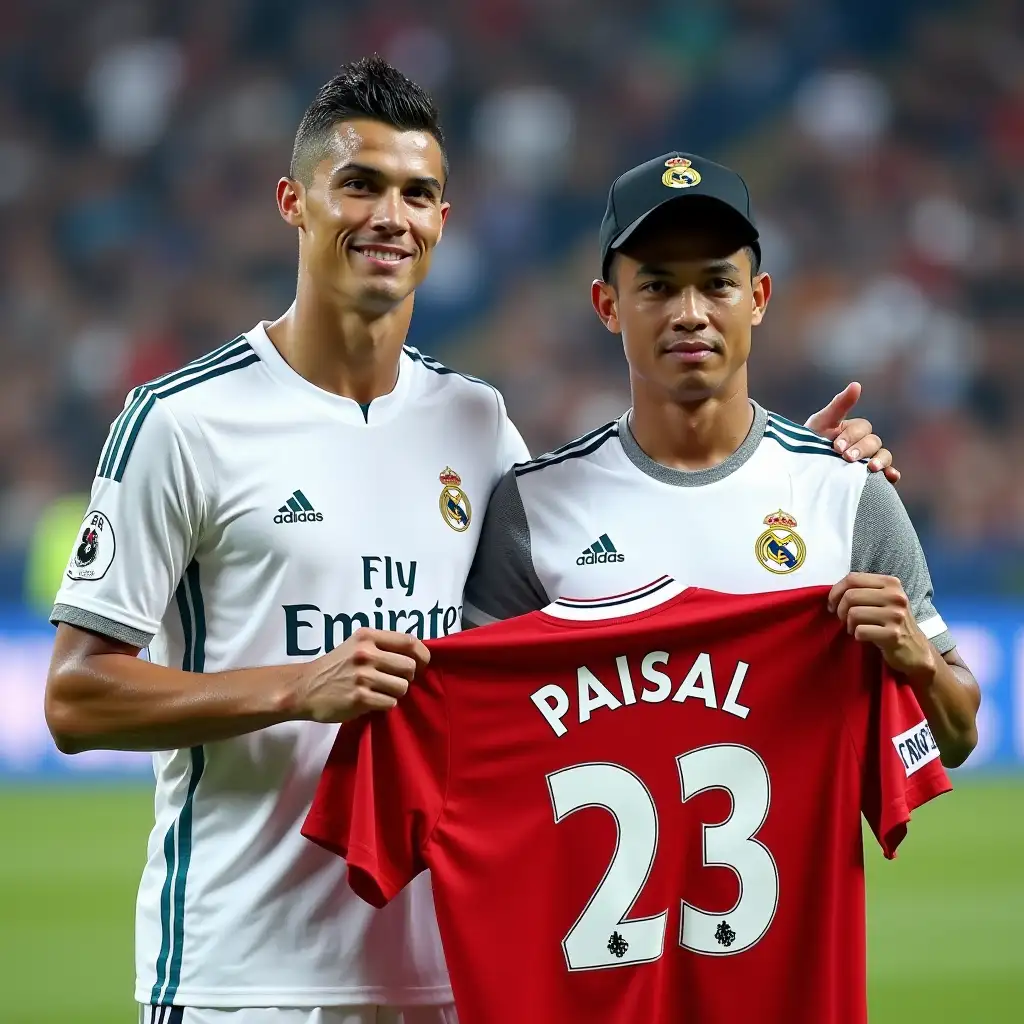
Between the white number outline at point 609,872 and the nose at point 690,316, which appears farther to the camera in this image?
the nose at point 690,316

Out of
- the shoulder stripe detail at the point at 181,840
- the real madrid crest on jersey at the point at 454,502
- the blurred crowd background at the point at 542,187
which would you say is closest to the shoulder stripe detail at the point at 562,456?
the real madrid crest on jersey at the point at 454,502

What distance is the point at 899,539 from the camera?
3.13 m

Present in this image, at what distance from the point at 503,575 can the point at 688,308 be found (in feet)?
2.15

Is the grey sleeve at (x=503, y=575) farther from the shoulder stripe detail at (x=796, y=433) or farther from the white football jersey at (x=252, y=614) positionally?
the shoulder stripe detail at (x=796, y=433)

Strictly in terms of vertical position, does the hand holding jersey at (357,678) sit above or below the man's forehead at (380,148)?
below

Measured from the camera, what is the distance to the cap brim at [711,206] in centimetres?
316

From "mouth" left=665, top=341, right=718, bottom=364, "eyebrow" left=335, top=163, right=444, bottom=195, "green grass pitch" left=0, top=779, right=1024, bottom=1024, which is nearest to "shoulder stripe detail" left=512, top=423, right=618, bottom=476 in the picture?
"mouth" left=665, top=341, right=718, bottom=364

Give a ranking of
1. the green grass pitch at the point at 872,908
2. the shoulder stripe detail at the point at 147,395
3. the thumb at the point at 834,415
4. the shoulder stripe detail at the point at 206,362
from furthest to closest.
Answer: the green grass pitch at the point at 872,908 → the thumb at the point at 834,415 → the shoulder stripe detail at the point at 206,362 → the shoulder stripe detail at the point at 147,395

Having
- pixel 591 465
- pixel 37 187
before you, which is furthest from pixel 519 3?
pixel 591 465

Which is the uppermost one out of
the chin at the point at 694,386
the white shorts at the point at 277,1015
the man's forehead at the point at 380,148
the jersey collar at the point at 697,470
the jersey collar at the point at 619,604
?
the man's forehead at the point at 380,148

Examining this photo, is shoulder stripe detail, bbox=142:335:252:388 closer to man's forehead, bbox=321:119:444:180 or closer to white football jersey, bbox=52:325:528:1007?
white football jersey, bbox=52:325:528:1007

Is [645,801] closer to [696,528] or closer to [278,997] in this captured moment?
[696,528]

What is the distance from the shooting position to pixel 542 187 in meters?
14.4

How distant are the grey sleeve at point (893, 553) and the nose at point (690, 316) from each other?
476 mm
